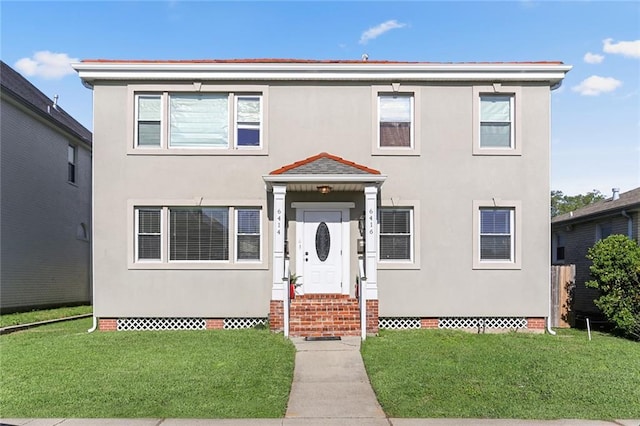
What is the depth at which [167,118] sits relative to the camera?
12320mm

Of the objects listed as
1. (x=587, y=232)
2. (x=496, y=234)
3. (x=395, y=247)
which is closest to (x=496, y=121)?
(x=496, y=234)

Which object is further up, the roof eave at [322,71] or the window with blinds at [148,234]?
the roof eave at [322,71]

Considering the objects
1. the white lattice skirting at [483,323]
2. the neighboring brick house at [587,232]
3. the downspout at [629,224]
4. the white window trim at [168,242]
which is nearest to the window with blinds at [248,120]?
the white window trim at [168,242]

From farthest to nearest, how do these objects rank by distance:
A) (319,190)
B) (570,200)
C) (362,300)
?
(570,200) < (319,190) < (362,300)

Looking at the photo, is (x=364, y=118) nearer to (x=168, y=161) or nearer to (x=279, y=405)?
(x=168, y=161)

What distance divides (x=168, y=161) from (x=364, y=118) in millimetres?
4637

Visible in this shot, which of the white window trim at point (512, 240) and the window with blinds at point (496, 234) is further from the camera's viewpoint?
the window with blinds at point (496, 234)

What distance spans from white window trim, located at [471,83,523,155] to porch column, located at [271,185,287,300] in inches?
183

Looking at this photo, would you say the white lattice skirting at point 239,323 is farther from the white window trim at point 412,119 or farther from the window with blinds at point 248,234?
the white window trim at point 412,119

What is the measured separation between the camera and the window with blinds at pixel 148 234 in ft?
40.2

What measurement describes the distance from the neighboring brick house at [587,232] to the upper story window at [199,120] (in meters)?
9.06

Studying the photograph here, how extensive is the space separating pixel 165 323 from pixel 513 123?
30.5ft

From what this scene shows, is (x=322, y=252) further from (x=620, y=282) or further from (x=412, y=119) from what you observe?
(x=620, y=282)

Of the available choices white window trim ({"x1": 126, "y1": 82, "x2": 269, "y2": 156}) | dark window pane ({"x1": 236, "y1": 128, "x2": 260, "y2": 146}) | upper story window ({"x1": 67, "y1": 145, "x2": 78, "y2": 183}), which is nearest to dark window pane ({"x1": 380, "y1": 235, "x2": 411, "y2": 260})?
white window trim ({"x1": 126, "y1": 82, "x2": 269, "y2": 156})
